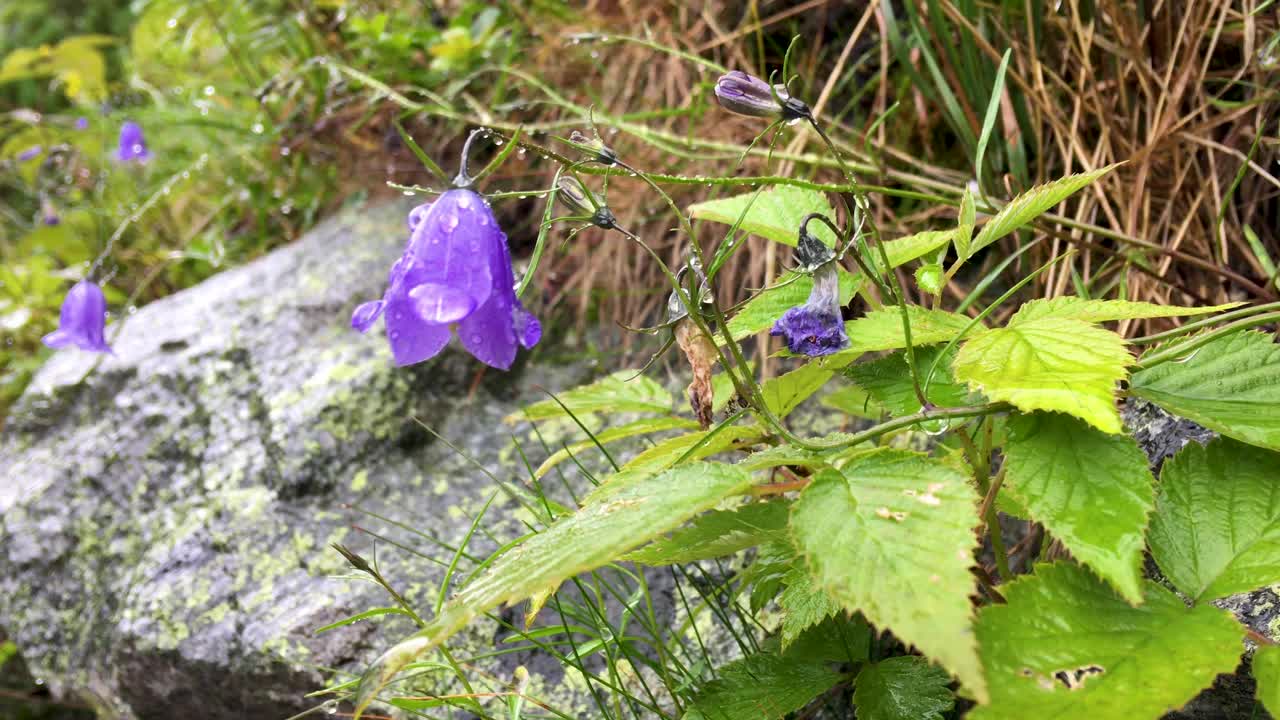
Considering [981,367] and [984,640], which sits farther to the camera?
[981,367]

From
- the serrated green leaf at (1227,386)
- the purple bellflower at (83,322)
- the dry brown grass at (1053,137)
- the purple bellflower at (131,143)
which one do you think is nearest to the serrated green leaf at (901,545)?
the serrated green leaf at (1227,386)

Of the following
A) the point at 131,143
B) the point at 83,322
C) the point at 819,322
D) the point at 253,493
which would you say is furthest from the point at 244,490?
the point at 131,143

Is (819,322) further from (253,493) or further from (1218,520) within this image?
(253,493)

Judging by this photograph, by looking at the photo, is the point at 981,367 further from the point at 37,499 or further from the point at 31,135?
the point at 31,135

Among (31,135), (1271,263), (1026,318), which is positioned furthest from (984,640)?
(31,135)

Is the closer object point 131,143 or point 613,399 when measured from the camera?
point 613,399
